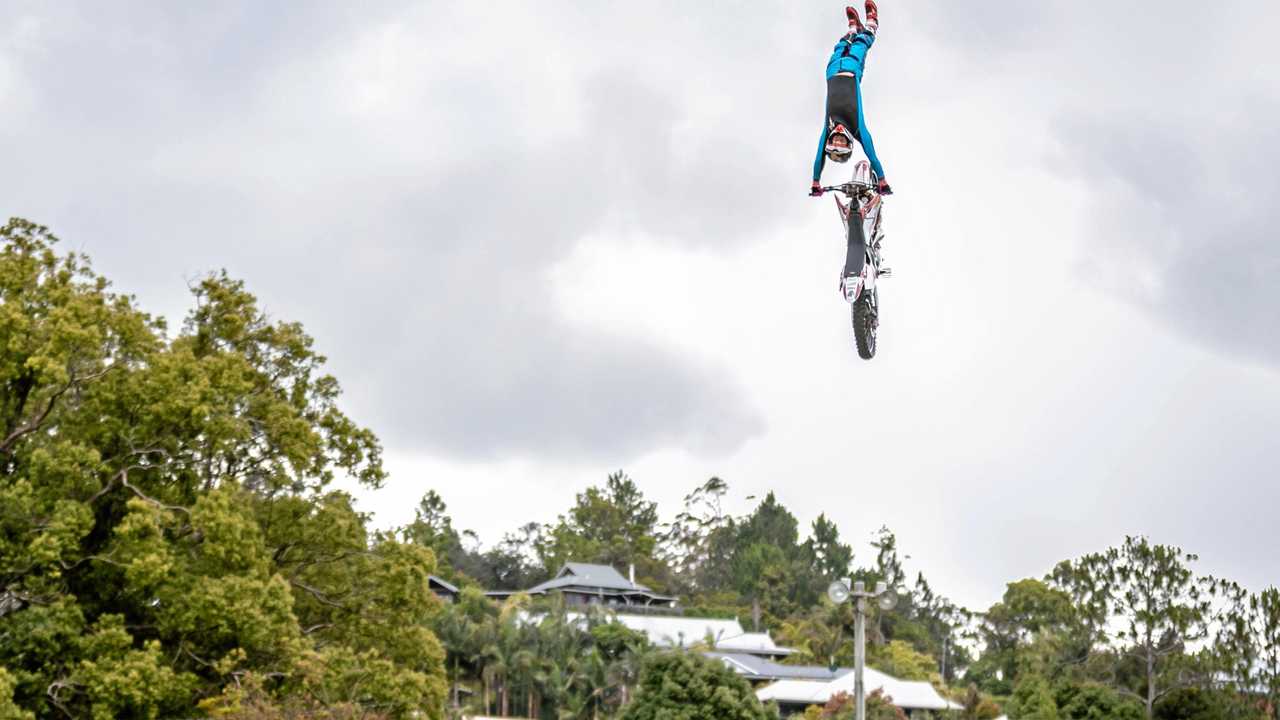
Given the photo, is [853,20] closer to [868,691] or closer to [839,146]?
[839,146]

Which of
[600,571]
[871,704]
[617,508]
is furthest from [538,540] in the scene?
[871,704]

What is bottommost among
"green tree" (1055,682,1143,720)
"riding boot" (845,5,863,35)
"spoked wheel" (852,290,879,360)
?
"green tree" (1055,682,1143,720)

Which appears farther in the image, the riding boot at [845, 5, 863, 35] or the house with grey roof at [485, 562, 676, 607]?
the house with grey roof at [485, 562, 676, 607]

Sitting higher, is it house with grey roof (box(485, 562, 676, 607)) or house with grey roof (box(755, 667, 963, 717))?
house with grey roof (box(485, 562, 676, 607))

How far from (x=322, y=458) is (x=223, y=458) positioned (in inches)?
89.5

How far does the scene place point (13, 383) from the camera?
3241 centimetres

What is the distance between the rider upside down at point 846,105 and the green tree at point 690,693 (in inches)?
1370

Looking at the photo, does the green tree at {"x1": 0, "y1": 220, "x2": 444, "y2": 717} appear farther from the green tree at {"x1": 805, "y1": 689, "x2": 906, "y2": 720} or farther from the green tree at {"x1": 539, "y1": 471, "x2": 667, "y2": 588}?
the green tree at {"x1": 539, "y1": 471, "x2": 667, "y2": 588}

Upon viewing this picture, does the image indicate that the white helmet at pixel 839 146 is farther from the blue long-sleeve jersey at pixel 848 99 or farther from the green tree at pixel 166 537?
the green tree at pixel 166 537

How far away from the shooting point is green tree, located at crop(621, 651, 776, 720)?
4631cm

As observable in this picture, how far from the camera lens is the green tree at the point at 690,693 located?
4631 centimetres

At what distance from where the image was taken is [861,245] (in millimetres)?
14047

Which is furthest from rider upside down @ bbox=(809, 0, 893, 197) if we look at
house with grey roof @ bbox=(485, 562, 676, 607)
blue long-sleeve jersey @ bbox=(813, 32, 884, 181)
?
house with grey roof @ bbox=(485, 562, 676, 607)

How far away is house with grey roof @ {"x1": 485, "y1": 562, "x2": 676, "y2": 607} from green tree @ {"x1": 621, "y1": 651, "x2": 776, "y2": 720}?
4759cm
